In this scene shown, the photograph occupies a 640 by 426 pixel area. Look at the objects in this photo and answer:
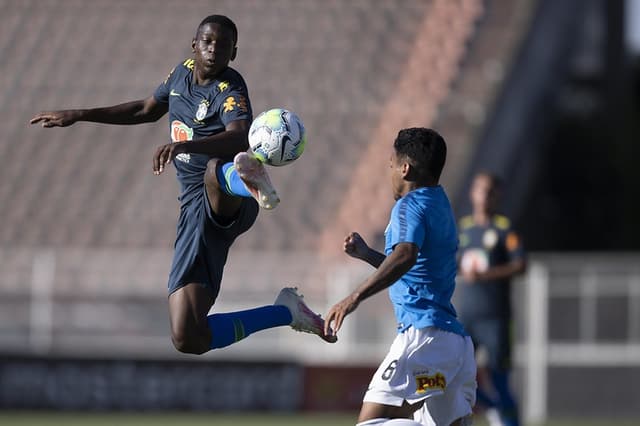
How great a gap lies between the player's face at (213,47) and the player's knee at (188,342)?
57.1 inches

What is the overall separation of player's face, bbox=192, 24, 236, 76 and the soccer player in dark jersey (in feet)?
13.5

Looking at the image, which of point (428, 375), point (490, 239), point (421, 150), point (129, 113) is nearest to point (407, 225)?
point (421, 150)

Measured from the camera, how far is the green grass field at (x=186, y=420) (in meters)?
13.1

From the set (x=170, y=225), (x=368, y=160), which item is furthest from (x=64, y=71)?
(x=368, y=160)

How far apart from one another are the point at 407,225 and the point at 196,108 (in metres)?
1.74

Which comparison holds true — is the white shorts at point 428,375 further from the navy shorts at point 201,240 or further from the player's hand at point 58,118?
the player's hand at point 58,118

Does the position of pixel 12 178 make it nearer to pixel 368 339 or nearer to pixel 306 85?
pixel 306 85

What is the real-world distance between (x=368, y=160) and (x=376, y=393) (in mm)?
13438

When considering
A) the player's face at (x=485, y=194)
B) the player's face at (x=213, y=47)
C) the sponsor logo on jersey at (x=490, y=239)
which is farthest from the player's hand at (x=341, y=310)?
the sponsor logo on jersey at (x=490, y=239)

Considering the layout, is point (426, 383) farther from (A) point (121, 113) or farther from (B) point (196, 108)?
(A) point (121, 113)

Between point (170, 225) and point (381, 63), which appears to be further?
point (381, 63)

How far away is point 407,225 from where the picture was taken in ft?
20.3

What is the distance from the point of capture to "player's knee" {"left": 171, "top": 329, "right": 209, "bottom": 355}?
7.43 m

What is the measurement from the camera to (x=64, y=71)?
880 inches
